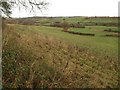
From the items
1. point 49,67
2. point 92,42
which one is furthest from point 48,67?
point 92,42

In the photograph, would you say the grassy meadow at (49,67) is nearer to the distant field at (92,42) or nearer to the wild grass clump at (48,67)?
the wild grass clump at (48,67)

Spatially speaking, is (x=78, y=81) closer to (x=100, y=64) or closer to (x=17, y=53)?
(x=17, y=53)

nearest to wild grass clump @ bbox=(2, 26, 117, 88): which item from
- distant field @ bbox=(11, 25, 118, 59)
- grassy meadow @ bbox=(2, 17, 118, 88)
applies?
grassy meadow @ bbox=(2, 17, 118, 88)

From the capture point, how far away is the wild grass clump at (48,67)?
11.5 meters

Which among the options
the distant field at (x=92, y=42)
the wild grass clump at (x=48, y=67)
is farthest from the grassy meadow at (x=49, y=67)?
the distant field at (x=92, y=42)

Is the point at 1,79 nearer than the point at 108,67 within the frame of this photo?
Yes

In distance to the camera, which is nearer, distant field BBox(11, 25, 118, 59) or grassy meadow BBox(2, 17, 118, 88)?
grassy meadow BBox(2, 17, 118, 88)

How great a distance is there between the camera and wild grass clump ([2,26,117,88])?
11.5m

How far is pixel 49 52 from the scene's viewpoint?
16016 mm

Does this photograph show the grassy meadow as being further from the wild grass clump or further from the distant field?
the distant field

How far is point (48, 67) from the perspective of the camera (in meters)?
13.0

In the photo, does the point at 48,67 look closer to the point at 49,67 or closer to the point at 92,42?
the point at 49,67

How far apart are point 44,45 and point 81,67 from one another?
3.22 meters

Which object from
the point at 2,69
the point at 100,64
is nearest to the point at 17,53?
the point at 2,69
